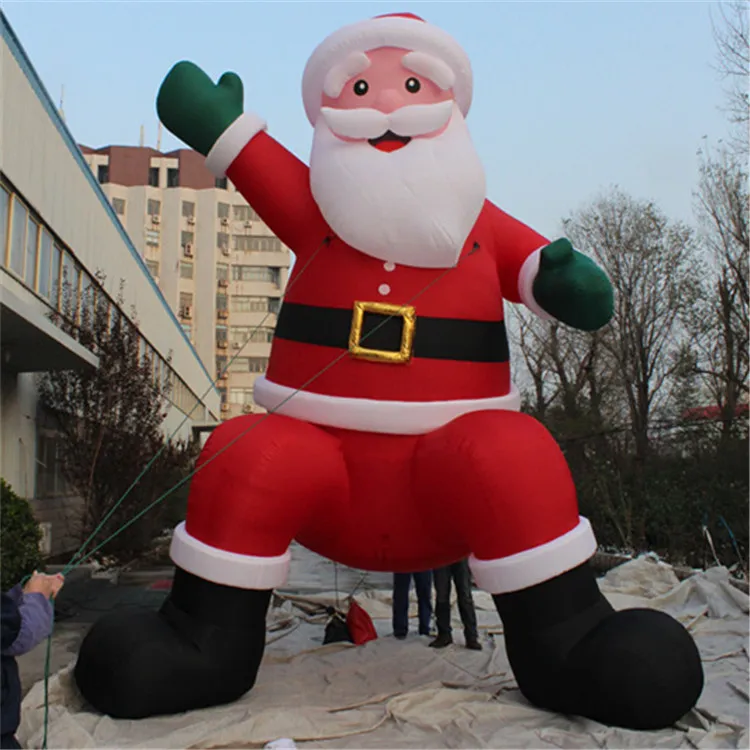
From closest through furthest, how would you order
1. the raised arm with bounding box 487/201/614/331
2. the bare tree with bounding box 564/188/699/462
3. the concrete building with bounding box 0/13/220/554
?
the raised arm with bounding box 487/201/614/331 → the concrete building with bounding box 0/13/220/554 → the bare tree with bounding box 564/188/699/462

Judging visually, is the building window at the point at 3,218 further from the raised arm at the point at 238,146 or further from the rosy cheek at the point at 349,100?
the rosy cheek at the point at 349,100

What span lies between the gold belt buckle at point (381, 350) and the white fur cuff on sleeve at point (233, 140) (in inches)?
40.6

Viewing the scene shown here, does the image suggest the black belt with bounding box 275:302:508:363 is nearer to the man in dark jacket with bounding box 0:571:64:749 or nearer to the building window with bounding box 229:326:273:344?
the man in dark jacket with bounding box 0:571:64:749

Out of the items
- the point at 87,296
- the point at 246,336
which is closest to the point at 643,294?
the point at 87,296

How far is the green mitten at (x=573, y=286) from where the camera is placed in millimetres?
4043

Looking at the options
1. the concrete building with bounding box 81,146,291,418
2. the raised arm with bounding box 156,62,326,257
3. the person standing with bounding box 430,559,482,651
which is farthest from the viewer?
the concrete building with bounding box 81,146,291,418

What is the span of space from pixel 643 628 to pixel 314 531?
1.54 m

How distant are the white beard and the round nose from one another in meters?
0.19

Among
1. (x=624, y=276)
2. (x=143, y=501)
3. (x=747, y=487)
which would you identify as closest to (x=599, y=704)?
(x=747, y=487)

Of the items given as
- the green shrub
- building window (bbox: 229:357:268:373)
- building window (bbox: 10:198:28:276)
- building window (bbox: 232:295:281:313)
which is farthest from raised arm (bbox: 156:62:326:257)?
building window (bbox: 229:357:268:373)

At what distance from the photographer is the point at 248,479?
381 cm

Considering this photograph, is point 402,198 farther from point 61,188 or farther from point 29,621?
point 61,188

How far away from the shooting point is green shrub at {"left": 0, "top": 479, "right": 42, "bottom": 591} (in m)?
6.62

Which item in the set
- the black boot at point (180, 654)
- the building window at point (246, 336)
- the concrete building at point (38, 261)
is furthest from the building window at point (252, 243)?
the black boot at point (180, 654)
